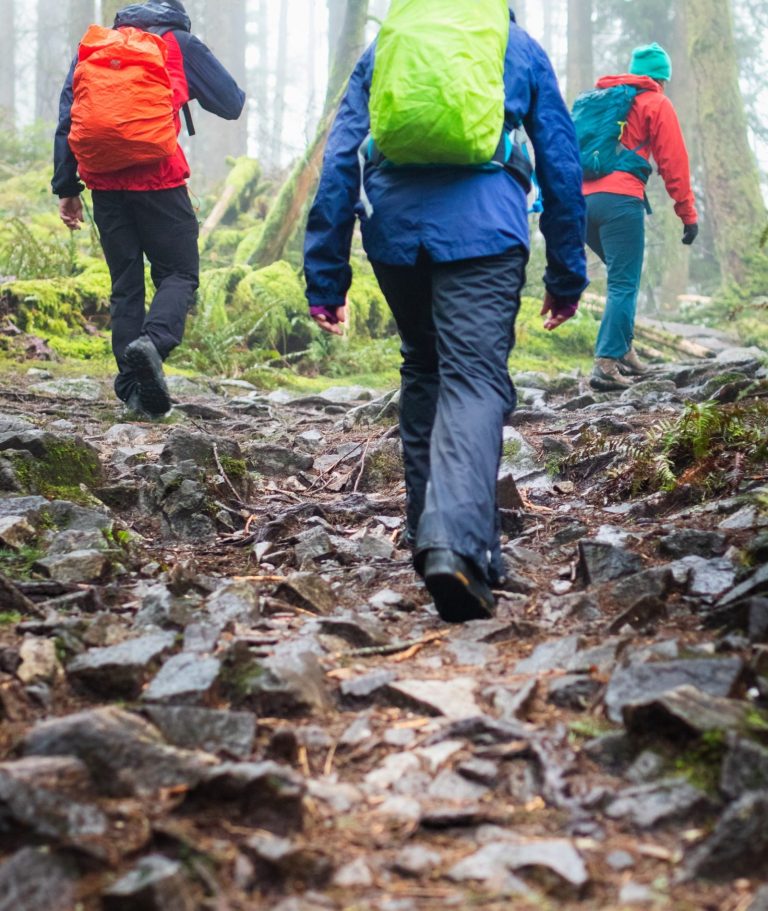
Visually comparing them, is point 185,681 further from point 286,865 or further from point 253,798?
point 286,865

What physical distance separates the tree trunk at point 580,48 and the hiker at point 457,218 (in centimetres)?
2492

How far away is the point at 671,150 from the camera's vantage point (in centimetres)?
770

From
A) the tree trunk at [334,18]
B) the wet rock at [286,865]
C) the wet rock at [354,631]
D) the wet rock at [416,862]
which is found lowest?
the wet rock at [354,631]

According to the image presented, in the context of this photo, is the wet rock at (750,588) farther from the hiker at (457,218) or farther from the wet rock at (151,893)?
the wet rock at (151,893)

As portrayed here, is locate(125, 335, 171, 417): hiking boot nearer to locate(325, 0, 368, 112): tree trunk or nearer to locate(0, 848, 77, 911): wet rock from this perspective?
locate(0, 848, 77, 911): wet rock

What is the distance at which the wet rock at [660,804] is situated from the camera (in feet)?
5.65

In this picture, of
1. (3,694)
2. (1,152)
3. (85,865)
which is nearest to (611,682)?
(85,865)

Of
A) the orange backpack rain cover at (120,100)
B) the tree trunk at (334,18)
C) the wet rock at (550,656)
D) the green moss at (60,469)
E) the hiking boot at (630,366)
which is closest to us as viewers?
the wet rock at (550,656)

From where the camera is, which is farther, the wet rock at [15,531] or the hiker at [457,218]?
the wet rock at [15,531]

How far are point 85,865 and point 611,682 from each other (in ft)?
3.91

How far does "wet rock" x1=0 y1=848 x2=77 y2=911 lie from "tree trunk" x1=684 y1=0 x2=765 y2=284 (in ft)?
58.0

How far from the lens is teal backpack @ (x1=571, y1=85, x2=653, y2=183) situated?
766 cm

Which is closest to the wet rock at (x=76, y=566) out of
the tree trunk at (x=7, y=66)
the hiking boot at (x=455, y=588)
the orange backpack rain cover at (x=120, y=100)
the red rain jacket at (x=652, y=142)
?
the hiking boot at (x=455, y=588)

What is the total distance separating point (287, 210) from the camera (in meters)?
12.2
